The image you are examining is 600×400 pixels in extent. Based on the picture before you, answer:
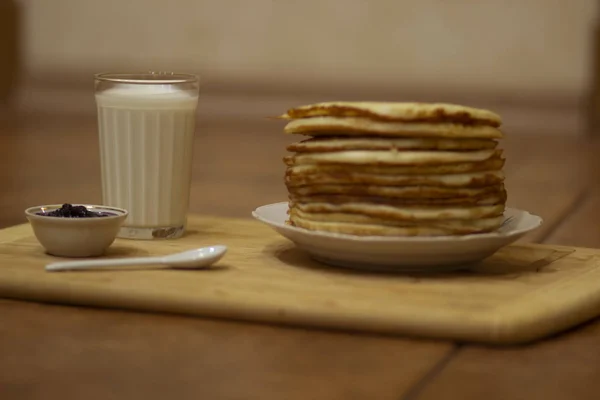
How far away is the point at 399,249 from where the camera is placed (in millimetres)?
1197

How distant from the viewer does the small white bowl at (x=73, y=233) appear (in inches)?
52.1

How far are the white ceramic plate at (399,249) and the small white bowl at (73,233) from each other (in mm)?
203

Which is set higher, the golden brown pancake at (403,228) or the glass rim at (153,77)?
the glass rim at (153,77)

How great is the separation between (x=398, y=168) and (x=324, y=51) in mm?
3970

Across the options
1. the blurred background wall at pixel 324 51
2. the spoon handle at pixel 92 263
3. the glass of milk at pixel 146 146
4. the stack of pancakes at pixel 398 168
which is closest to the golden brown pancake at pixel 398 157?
the stack of pancakes at pixel 398 168

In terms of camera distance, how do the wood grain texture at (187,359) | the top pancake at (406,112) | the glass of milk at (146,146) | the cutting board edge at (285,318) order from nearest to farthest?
the wood grain texture at (187,359) → the cutting board edge at (285,318) → the top pancake at (406,112) → the glass of milk at (146,146)

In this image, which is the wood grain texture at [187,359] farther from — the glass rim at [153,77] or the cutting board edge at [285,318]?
the glass rim at [153,77]

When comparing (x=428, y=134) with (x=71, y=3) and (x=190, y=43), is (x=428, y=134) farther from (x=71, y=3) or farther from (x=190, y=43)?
(x=71, y=3)

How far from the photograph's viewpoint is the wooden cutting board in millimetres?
1045

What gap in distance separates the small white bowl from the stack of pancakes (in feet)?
0.86

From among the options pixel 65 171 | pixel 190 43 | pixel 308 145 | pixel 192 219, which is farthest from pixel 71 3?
pixel 308 145

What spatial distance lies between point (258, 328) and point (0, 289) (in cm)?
30

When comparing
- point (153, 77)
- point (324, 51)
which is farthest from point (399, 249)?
point (324, 51)

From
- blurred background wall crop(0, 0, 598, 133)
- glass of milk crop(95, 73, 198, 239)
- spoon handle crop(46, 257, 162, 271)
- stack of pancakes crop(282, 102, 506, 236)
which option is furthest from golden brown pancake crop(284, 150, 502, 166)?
blurred background wall crop(0, 0, 598, 133)
